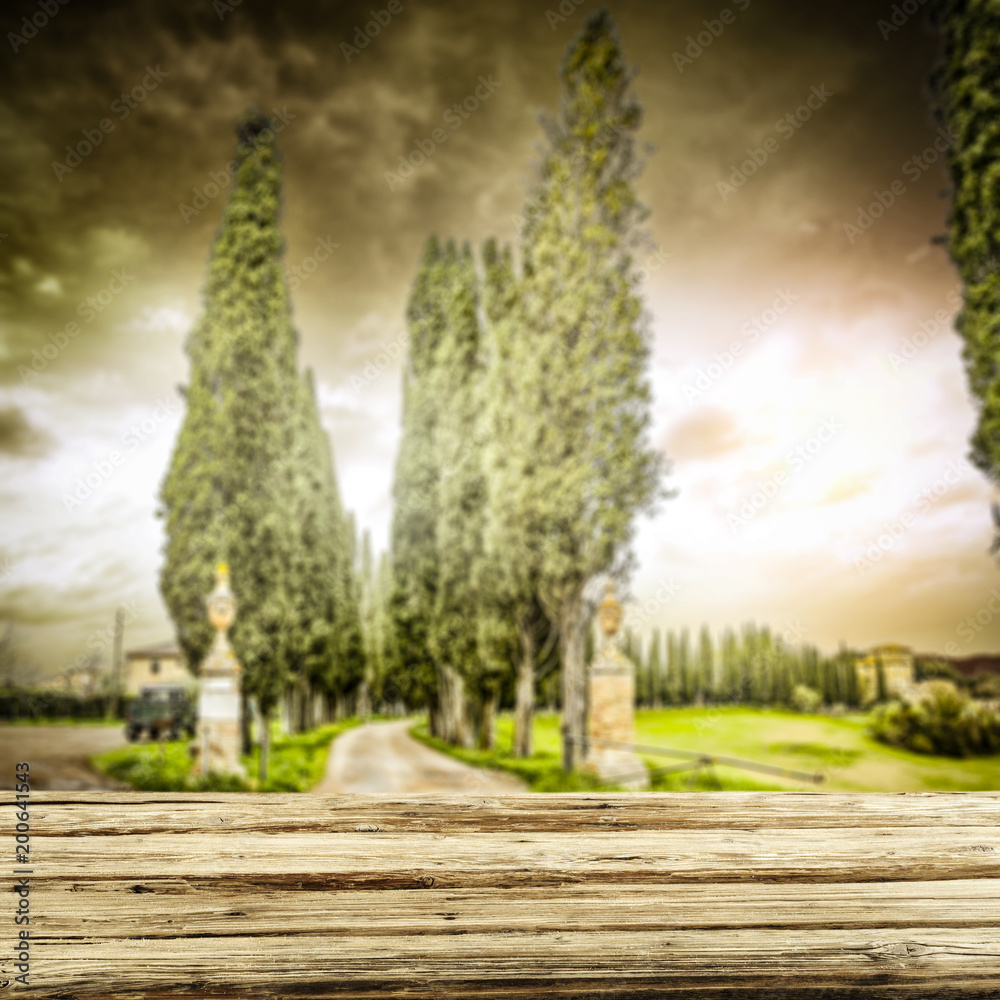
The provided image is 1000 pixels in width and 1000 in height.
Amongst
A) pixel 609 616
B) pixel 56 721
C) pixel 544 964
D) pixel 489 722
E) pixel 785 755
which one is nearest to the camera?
pixel 544 964

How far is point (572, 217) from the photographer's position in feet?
19.6

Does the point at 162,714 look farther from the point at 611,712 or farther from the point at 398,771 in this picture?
the point at 611,712

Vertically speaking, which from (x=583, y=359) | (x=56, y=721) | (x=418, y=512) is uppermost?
(x=583, y=359)

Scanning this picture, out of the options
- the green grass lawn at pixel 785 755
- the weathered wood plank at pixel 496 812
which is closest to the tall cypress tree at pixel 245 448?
the green grass lawn at pixel 785 755

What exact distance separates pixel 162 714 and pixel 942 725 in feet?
20.5

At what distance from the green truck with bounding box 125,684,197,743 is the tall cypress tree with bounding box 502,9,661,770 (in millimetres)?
3221

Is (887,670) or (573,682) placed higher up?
(887,670)

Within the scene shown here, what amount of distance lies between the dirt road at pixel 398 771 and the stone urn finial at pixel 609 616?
1.46m

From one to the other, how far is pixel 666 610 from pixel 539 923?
4.31 m

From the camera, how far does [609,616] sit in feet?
17.9

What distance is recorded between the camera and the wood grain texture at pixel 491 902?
1386mm

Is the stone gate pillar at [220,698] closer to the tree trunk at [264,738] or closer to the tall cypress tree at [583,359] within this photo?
the tree trunk at [264,738]

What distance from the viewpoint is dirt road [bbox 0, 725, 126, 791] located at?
531 centimetres

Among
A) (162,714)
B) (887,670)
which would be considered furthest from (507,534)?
(162,714)
